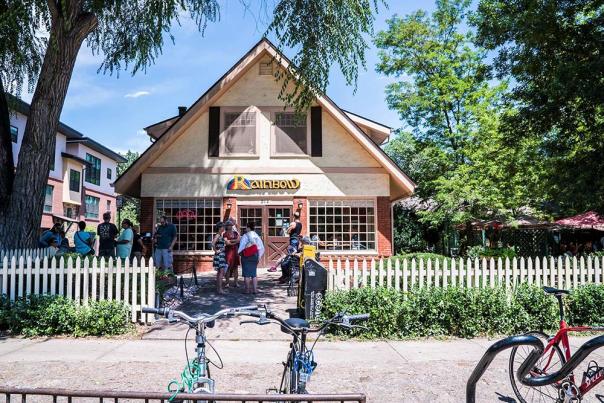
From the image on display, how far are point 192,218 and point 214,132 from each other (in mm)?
2998

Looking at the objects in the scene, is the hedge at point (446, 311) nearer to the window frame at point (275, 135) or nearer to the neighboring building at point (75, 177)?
the window frame at point (275, 135)

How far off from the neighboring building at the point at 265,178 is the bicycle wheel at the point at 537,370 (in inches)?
416

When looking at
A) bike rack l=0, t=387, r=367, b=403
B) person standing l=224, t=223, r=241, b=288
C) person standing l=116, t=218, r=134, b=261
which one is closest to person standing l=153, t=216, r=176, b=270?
person standing l=116, t=218, r=134, b=261

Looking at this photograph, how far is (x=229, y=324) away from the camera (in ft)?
27.0

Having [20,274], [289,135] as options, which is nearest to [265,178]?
[289,135]

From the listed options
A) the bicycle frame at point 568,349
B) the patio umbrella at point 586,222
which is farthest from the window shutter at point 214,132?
the patio umbrella at point 586,222

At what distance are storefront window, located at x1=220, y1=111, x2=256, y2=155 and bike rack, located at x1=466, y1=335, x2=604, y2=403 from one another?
12.8m

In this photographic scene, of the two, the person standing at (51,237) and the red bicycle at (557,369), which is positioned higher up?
the person standing at (51,237)

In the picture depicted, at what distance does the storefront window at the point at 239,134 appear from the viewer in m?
15.8

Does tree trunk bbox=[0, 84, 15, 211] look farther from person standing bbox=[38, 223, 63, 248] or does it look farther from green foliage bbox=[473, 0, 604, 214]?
green foliage bbox=[473, 0, 604, 214]

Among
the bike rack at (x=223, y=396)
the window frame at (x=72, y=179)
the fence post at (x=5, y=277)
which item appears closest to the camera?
the bike rack at (x=223, y=396)

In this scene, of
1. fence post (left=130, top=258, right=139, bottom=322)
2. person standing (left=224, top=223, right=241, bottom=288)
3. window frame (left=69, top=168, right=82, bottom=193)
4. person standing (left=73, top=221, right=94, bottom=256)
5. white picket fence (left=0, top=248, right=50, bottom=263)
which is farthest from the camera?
window frame (left=69, top=168, right=82, bottom=193)

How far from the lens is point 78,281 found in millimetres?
7820

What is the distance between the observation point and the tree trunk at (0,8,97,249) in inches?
355
